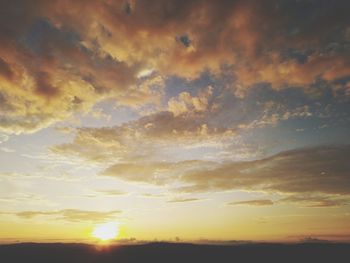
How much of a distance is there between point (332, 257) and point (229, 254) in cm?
1543

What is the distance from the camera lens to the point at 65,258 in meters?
44.2

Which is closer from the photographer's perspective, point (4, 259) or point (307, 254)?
point (4, 259)

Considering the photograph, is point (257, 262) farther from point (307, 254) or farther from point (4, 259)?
point (4, 259)

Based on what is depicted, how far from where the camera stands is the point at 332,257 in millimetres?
45000

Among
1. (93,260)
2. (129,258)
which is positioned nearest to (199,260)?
(129,258)

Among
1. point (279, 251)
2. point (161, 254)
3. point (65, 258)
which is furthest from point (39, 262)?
point (279, 251)

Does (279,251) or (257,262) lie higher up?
(279,251)

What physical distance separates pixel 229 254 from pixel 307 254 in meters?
13.3

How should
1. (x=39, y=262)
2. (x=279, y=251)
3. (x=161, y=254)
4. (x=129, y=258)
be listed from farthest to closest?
(x=279, y=251) → (x=161, y=254) → (x=129, y=258) → (x=39, y=262)

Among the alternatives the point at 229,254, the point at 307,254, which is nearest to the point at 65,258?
the point at 229,254

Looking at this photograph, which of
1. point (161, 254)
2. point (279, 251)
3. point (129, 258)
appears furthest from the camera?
point (279, 251)

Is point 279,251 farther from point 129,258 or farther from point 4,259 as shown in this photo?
point 4,259

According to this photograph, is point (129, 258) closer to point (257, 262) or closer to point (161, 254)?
point (161, 254)

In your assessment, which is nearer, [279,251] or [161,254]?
[161,254]
